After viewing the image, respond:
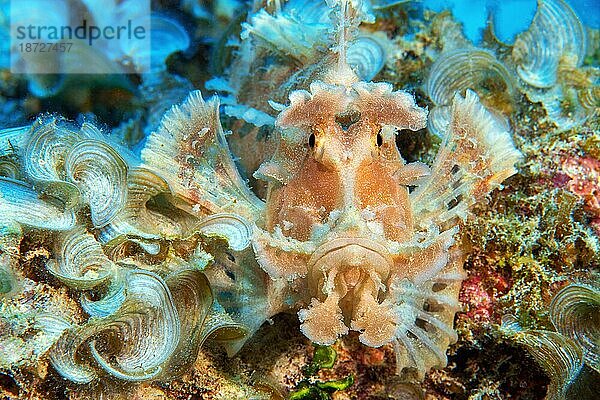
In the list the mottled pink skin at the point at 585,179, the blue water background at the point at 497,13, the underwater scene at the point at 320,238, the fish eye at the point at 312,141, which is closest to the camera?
the underwater scene at the point at 320,238

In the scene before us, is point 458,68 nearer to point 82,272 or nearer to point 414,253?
point 414,253

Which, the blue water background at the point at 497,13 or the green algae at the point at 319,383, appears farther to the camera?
the blue water background at the point at 497,13

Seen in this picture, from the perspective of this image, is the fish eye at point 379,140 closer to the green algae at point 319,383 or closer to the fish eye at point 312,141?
the fish eye at point 312,141

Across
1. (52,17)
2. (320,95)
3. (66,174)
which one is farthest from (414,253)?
(52,17)

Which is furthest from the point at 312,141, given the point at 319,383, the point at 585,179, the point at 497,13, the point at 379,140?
the point at 497,13

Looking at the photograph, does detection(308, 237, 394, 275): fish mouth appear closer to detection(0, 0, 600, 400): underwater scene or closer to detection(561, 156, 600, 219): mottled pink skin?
detection(0, 0, 600, 400): underwater scene

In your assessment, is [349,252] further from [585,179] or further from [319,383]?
[585,179]

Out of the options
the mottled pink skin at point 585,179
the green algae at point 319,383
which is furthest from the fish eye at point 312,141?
the mottled pink skin at point 585,179
